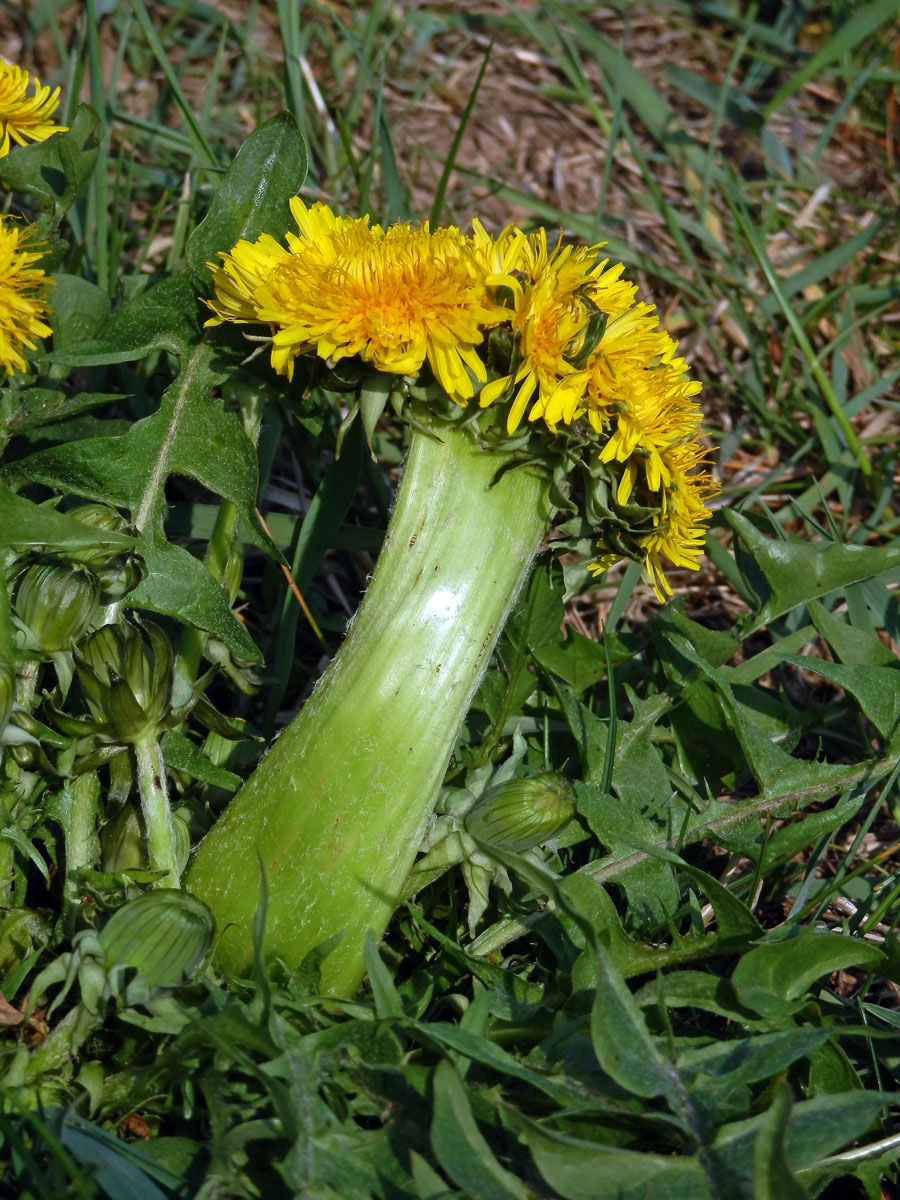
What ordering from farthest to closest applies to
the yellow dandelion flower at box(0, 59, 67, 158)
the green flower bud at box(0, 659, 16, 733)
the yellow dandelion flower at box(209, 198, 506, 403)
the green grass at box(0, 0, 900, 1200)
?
the yellow dandelion flower at box(0, 59, 67, 158)
the yellow dandelion flower at box(209, 198, 506, 403)
the green flower bud at box(0, 659, 16, 733)
the green grass at box(0, 0, 900, 1200)

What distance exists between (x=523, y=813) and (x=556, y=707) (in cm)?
57

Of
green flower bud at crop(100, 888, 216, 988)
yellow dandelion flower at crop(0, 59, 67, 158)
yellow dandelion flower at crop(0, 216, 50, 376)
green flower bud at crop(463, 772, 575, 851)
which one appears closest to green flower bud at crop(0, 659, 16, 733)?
green flower bud at crop(100, 888, 216, 988)

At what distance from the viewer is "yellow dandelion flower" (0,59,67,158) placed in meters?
2.26

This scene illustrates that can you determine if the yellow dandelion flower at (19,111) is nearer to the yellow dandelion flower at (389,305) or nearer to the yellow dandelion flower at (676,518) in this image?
the yellow dandelion flower at (389,305)

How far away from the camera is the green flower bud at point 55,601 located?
180cm

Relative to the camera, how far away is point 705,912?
2.32 metres

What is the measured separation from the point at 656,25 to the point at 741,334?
70.1 inches

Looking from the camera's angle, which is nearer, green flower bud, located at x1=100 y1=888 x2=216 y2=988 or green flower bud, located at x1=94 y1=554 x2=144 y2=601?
green flower bud, located at x1=100 y1=888 x2=216 y2=988

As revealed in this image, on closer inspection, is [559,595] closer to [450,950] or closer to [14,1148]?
[450,950]

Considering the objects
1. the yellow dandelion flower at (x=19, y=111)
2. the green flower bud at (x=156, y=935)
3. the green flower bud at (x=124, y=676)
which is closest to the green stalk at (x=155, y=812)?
the green flower bud at (x=124, y=676)

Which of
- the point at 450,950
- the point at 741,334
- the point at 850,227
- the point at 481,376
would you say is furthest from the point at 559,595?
the point at 850,227

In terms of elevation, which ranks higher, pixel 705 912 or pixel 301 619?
pixel 301 619

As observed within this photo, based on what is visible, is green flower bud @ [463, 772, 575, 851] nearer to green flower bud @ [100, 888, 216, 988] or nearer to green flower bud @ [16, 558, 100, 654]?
green flower bud @ [100, 888, 216, 988]

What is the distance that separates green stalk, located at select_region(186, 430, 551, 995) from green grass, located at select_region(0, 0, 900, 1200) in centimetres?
13
